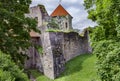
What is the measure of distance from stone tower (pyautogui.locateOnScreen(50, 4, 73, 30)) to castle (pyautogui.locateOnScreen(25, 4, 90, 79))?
5315mm

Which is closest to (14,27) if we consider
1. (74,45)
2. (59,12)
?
(74,45)

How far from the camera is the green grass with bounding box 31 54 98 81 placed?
105ft

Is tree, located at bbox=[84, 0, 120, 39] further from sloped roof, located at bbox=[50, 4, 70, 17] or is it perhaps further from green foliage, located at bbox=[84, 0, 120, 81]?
sloped roof, located at bbox=[50, 4, 70, 17]

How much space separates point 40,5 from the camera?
40.5m

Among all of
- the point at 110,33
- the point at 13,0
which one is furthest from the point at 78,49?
the point at 13,0

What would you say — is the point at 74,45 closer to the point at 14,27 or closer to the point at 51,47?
the point at 51,47

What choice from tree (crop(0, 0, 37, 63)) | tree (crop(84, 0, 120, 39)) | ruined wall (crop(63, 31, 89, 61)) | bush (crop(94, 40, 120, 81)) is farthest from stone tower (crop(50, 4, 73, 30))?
tree (crop(0, 0, 37, 63))

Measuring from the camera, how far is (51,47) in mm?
35781

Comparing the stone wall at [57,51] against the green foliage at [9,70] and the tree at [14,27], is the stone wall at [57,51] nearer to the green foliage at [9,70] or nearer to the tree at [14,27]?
the tree at [14,27]

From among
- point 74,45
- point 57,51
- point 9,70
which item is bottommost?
point 57,51

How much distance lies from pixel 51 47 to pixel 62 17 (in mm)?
12117

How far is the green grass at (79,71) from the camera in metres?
32.0

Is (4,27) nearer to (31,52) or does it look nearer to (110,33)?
(110,33)

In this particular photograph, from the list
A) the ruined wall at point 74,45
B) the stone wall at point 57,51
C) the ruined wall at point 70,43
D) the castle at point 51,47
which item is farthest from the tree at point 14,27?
the ruined wall at point 74,45
